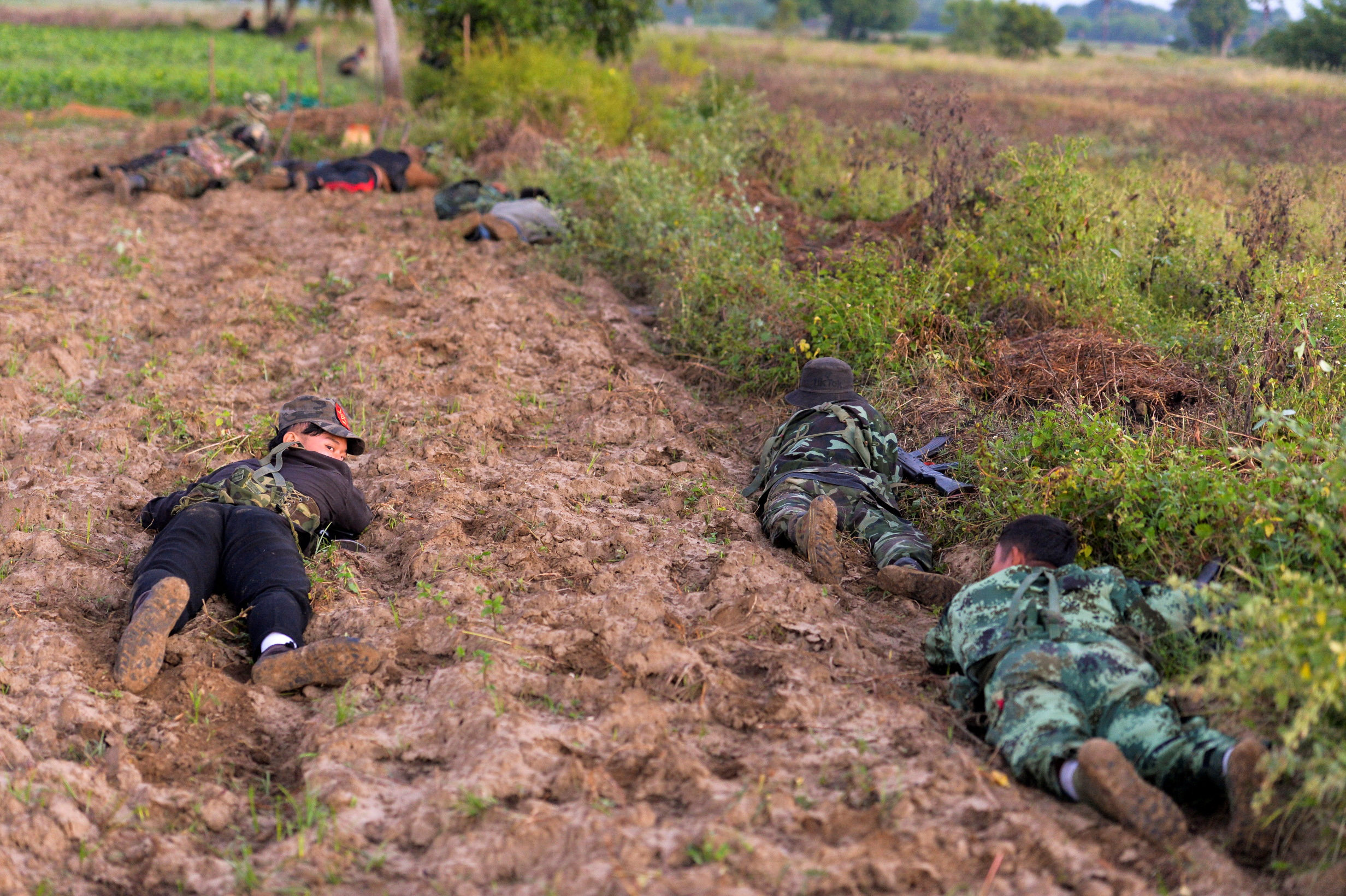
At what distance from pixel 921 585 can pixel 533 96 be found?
12276 millimetres

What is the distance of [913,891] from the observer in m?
2.32

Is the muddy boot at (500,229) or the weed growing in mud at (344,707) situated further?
the muddy boot at (500,229)

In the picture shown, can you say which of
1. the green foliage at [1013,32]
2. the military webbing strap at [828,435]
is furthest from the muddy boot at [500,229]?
the green foliage at [1013,32]

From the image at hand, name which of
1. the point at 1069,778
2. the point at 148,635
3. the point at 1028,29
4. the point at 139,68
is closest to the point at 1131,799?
the point at 1069,778

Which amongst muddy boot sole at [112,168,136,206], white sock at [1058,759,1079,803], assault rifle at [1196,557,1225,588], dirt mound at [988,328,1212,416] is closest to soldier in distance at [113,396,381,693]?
white sock at [1058,759,1079,803]

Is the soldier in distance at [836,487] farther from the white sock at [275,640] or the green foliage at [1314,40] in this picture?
the green foliage at [1314,40]

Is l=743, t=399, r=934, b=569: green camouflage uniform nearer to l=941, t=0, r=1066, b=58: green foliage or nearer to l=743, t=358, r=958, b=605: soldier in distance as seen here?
l=743, t=358, r=958, b=605: soldier in distance

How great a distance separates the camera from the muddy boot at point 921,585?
3.91 m

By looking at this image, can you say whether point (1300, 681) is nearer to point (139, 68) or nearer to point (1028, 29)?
point (139, 68)

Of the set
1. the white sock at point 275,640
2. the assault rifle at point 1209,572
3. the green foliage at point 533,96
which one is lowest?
the white sock at point 275,640

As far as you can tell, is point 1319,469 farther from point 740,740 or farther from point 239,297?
point 239,297

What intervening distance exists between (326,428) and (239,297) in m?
3.95

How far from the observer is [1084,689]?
289 cm

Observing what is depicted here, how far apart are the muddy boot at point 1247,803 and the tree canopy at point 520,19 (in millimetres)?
17572
